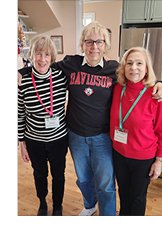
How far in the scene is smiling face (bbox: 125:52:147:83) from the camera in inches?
38.9

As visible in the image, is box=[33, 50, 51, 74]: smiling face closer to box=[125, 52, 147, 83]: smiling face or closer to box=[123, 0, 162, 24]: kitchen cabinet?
box=[125, 52, 147, 83]: smiling face

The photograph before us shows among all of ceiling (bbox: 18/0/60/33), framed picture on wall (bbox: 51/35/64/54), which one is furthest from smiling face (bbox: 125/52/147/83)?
framed picture on wall (bbox: 51/35/64/54)

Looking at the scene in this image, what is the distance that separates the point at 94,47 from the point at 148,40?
2.54 metres

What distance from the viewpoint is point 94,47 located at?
1.05 metres

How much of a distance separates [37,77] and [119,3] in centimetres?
492

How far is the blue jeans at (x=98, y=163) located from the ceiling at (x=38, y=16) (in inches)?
121

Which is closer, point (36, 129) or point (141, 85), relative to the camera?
point (141, 85)


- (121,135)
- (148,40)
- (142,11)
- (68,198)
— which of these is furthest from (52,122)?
(142,11)

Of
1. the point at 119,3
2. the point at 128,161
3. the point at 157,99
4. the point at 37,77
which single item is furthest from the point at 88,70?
the point at 119,3

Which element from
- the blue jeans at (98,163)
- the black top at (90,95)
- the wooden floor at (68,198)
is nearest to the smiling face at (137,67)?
the black top at (90,95)

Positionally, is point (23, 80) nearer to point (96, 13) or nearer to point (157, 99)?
point (157, 99)

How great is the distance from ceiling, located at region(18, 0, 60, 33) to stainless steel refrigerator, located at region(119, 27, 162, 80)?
1339 millimetres

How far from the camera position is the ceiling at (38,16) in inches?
138
